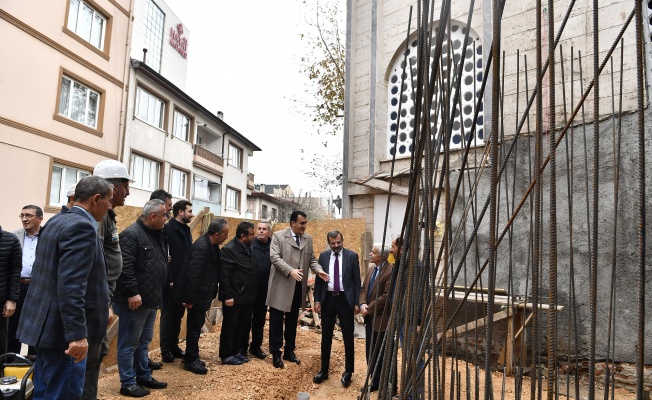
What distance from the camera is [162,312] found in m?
4.71

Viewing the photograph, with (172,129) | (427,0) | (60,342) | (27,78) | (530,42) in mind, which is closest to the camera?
(427,0)

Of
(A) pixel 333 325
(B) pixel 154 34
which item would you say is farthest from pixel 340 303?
(B) pixel 154 34

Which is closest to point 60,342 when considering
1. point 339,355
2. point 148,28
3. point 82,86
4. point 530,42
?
point 339,355

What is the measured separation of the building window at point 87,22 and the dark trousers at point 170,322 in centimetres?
1235

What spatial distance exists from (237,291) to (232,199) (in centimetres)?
2357

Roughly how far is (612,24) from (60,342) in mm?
6629

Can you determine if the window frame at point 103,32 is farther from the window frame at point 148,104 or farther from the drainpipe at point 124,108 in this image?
the window frame at point 148,104

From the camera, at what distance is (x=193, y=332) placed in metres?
4.56

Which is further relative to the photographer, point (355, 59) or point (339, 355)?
point (355, 59)

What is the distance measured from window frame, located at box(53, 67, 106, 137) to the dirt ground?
10528 millimetres

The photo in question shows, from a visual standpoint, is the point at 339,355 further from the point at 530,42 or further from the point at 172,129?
the point at 172,129

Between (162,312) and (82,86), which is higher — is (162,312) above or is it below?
below

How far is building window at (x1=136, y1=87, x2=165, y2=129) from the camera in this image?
57.3 ft

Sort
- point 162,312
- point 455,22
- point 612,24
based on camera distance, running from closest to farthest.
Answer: point 162,312
point 612,24
point 455,22
